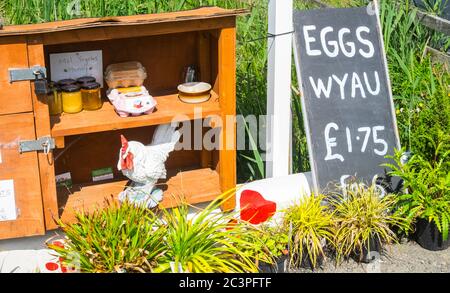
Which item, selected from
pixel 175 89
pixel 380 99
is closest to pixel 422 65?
pixel 380 99

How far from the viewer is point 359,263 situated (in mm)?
3617

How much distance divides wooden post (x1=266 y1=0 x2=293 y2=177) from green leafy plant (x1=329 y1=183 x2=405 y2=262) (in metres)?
0.41

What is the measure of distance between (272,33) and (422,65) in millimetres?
1573

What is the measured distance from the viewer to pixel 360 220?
3.50 metres

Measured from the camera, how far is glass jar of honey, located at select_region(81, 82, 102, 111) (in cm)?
333

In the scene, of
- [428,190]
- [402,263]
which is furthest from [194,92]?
[402,263]

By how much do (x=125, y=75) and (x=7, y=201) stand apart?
81 cm

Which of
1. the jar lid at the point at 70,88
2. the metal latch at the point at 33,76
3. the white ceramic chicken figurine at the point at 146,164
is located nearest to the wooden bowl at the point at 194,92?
the white ceramic chicken figurine at the point at 146,164

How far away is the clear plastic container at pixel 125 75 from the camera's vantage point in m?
3.39

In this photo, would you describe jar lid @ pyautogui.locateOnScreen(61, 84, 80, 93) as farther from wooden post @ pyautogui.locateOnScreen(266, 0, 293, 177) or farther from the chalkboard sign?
the chalkboard sign

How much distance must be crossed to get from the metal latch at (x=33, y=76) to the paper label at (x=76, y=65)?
38cm

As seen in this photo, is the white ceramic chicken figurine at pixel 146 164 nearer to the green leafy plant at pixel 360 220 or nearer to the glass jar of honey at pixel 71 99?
the glass jar of honey at pixel 71 99

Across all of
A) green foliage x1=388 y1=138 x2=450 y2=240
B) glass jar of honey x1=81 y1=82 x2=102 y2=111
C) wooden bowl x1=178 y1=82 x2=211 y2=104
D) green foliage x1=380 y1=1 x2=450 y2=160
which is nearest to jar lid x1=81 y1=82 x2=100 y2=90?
glass jar of honey x1=81 y1=82 x2=102 y2=111

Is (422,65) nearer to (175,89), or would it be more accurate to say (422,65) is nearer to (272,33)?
(272,33)
